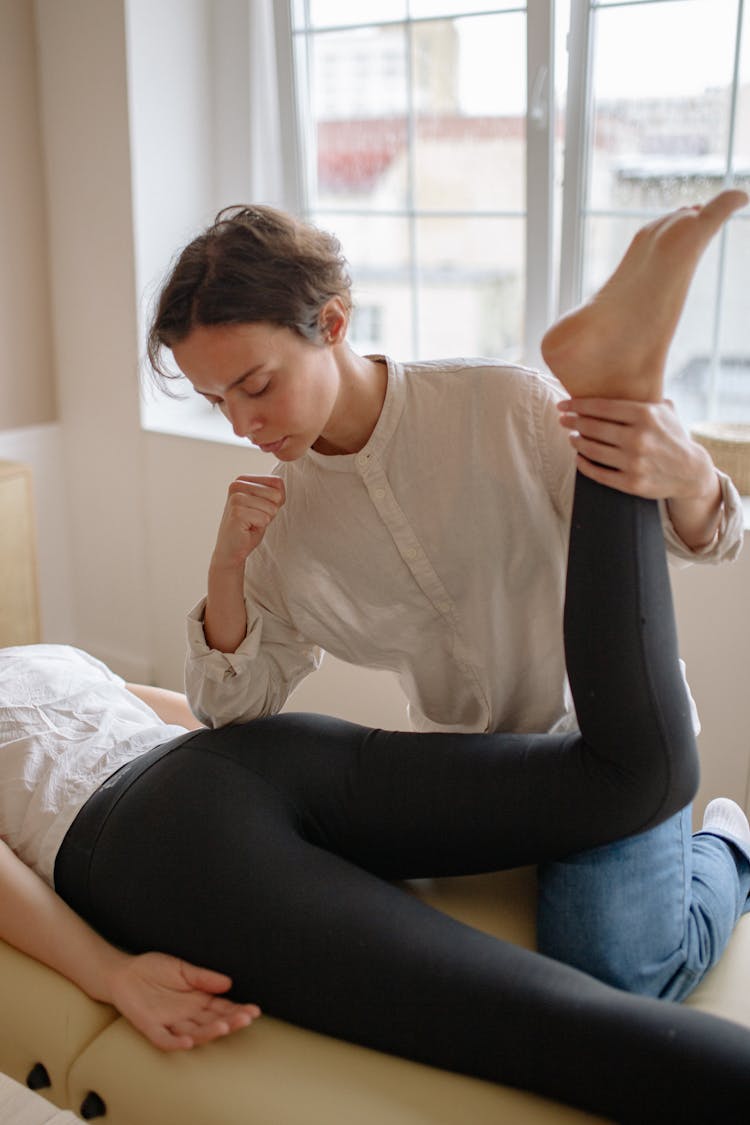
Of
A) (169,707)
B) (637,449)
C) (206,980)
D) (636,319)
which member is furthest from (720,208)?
(169,707)

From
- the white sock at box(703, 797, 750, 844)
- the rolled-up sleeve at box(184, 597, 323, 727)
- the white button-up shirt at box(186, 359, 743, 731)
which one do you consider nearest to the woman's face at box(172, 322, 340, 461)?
the white button-up shirt at box(186, 359, 743, 731)

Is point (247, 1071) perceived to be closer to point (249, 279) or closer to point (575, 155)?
point (249, 279)

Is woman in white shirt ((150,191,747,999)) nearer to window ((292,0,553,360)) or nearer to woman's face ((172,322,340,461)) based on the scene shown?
woman's face ((172,322,340,461))

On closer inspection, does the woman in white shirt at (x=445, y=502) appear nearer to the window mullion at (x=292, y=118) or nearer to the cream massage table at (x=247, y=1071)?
the cream massage table at (x=247, y=1071)

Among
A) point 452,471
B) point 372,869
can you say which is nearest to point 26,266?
point 452,471

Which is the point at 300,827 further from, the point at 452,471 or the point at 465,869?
the point at 452,471

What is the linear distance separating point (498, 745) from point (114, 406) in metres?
1.96

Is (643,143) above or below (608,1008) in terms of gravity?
above

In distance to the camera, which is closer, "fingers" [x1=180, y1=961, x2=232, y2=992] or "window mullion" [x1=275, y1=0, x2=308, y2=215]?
"fingers" [x1=180, y1=961, x2=232, y2=992]

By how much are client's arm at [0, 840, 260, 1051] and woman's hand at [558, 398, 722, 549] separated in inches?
27.0

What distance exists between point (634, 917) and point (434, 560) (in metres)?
0.49

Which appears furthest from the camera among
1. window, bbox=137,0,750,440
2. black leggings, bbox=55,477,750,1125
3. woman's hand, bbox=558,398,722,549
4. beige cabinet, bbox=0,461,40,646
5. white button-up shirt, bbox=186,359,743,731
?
beige cabinet, bbox=0,461,40,646

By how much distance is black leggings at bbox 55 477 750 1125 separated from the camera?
105 centimetres

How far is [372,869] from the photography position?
1.40 metres
